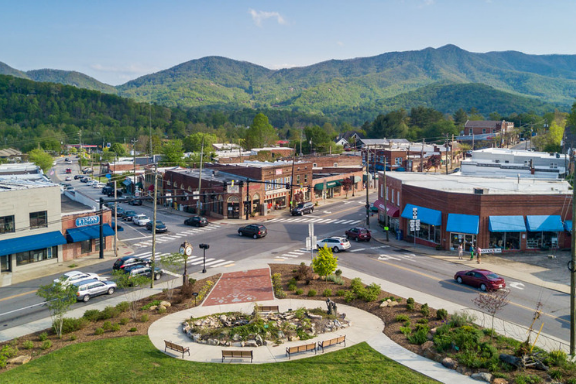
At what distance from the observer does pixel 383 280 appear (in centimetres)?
3456

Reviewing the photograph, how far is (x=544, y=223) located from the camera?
43.0 m

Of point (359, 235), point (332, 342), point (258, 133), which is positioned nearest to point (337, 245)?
point (359, 235)

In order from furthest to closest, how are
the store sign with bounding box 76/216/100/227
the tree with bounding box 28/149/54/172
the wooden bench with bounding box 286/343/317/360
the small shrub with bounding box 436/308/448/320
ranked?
the tree with bounding box 28/149/54/172
the store sign with bounding box 76/216/100/227
the small shrub with bounding box 436/308/448/320
the wooden bench with bounding box 286/343/317/360

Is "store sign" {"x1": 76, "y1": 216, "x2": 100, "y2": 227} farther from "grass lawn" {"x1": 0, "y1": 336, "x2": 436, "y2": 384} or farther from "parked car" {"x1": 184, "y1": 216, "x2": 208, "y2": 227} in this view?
"grass lawn" {"x1": 0, "y1": 336, "x2": 436, "y2": 384}

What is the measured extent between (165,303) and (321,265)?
35.7 feet

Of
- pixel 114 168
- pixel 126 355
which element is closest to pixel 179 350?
pixel 126 355

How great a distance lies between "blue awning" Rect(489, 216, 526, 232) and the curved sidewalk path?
70.3 feet

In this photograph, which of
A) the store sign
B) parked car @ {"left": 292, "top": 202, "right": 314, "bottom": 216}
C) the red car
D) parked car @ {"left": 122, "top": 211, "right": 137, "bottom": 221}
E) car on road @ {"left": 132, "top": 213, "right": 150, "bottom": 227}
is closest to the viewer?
the red car

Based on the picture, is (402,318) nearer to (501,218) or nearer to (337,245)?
(337,245)

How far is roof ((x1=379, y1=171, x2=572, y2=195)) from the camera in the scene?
4531 centimetres

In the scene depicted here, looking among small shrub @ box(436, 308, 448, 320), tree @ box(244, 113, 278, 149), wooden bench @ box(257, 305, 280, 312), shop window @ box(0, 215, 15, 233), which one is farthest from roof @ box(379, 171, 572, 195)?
tree @ box(244, 113, 278, 149)

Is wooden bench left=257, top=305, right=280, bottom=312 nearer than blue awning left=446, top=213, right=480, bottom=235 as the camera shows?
Yes

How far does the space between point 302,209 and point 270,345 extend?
43.7 m

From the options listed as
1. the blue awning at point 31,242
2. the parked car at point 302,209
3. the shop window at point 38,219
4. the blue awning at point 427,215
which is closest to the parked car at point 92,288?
the blue awning at point 31,242
